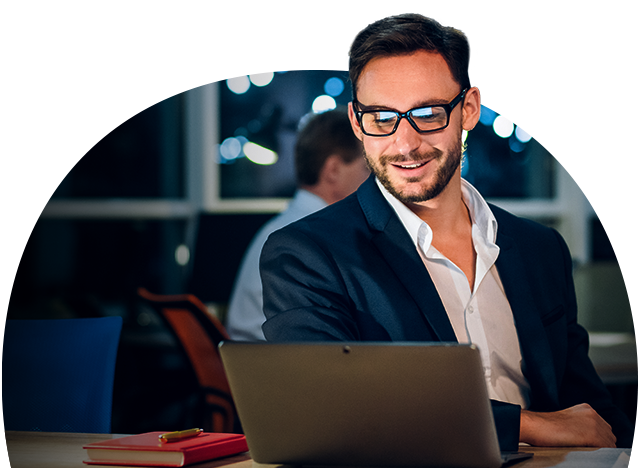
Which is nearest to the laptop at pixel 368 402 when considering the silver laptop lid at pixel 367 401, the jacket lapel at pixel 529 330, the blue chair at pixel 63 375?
the silver laptop lid at pixel 367 401

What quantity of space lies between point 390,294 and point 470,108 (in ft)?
2.38

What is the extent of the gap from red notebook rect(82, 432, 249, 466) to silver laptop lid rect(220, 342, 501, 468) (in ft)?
0.59

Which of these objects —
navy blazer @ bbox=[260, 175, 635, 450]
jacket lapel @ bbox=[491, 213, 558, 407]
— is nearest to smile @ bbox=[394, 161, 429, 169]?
navy blazer @ bbox=[260, 175, 635, 450]

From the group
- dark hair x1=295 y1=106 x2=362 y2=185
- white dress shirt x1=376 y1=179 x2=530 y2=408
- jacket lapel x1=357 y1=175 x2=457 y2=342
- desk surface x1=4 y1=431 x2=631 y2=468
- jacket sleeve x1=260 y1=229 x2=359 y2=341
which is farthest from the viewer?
dark hair x1=295 y1=106 x2=362 y2=185

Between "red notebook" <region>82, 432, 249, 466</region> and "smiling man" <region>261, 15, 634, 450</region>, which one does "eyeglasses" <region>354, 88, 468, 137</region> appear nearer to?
"smiling man" <region>261, 15, 634, 450</region>

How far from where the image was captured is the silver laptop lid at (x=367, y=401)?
114 cm

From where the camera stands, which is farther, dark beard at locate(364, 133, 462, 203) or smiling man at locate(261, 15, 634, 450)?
dark beard at locate(364, 133, 462, 203)

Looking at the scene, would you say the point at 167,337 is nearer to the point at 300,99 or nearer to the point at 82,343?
the point at 82,343

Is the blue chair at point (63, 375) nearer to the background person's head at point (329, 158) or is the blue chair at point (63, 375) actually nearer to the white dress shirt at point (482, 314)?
the white dress shirt at point (482, 314)

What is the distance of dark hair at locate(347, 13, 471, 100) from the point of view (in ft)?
7.01

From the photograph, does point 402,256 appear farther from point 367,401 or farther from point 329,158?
point 329,158

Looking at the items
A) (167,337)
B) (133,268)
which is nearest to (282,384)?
(167,337)

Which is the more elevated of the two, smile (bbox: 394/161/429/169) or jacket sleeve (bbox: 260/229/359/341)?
smile (bbox: 394/161/429/169)

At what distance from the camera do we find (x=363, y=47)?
2.17 meters
